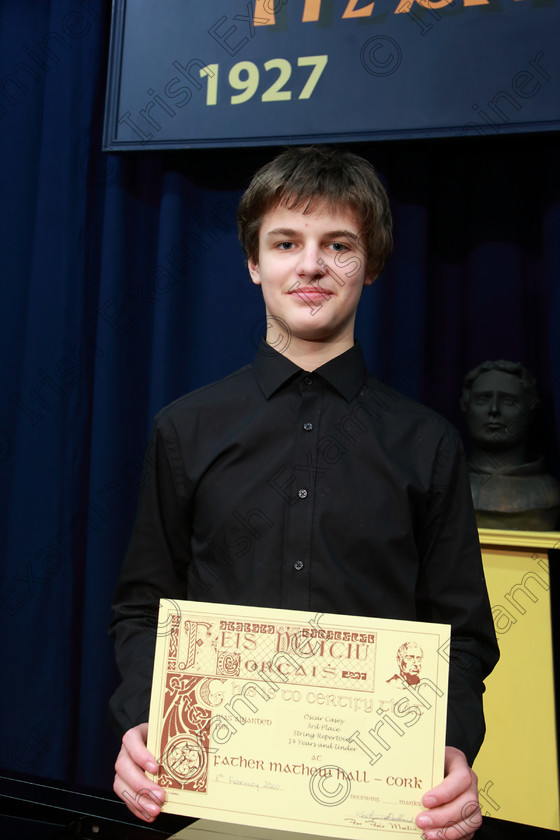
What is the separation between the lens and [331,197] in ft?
3.18

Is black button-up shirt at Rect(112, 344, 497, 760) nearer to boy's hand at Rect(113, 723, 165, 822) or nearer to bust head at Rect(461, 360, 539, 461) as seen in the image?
boy's hand at Rect(113, 723, 165, 822)

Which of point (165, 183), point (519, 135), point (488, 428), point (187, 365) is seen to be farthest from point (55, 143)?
point (488, 428)

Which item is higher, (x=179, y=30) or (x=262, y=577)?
(x=179, y=30)

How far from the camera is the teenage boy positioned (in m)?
0.89

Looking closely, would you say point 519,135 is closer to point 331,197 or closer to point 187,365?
point 331,197

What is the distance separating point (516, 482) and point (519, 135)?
751 millimetres

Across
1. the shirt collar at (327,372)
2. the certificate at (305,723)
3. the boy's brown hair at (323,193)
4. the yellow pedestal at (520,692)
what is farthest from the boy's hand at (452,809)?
the yellow pedestal at (520,692)

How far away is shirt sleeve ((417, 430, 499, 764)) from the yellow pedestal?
1.85 ft

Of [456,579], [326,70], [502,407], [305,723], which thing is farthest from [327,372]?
[326,70]

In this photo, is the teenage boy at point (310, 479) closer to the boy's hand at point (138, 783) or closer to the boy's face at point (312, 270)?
the boy's face at point (312, 270)

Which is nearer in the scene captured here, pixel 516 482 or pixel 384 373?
pixel 516 482

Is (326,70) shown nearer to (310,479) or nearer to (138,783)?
(310,479)

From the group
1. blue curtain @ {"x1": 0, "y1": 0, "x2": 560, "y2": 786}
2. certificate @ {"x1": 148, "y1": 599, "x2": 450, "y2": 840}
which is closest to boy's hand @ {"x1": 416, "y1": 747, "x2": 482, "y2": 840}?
certificate @ {"x1": 148, "y1": 599, "x2": 450, "y2": 840}

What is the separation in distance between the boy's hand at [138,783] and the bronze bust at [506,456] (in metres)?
1.00
